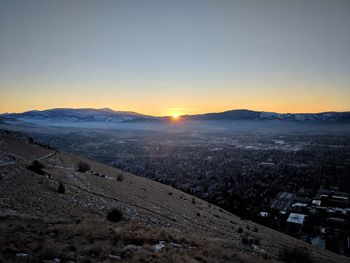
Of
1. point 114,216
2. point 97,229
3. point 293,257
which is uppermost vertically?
point 97,229

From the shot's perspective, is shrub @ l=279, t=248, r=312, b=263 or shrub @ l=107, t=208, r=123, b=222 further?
shrub @ l=107, t=208, r=123, b=222

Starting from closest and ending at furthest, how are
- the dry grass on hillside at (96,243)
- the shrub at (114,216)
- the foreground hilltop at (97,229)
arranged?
the dry grass on hillside at (96,243)
the foreground hilltop at (97,229)
the shrub at (114,216)

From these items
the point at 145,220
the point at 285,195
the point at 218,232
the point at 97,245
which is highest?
the point at 97,245

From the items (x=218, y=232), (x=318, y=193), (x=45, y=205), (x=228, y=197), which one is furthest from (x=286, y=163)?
(x=45, y=205)

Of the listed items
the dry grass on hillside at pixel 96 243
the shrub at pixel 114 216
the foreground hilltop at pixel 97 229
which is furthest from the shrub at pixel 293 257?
the shrub at pixel 114 216

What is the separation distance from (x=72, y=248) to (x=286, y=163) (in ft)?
314

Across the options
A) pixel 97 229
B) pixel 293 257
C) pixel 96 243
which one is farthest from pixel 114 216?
pixel 293 257

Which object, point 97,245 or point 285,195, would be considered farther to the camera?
point 285,195

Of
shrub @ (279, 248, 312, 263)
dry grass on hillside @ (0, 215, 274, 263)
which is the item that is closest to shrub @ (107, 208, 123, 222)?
dry grass on hillside @ (0, 215, 274, 263)

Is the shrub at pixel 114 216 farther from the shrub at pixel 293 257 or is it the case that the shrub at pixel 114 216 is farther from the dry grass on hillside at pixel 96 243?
the shrub at pixel 293 257

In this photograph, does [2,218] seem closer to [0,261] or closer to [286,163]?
[0,261]

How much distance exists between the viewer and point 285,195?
59625 millimetres

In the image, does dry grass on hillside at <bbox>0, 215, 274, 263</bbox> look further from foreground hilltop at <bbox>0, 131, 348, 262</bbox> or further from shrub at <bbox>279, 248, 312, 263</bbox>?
shrub at <bbox>279, 248, 312, 263</bbox>

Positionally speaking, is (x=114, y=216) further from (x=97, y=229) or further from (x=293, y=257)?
(x=293, y=257)
